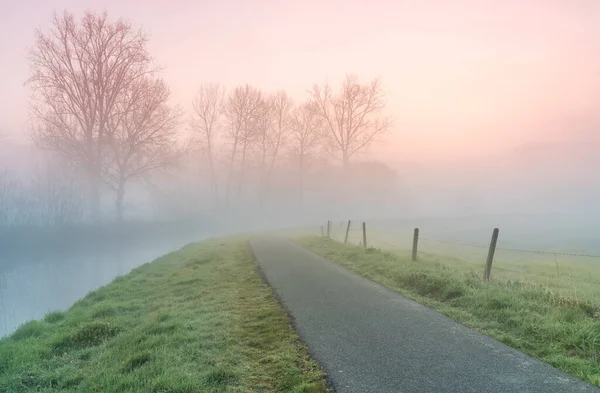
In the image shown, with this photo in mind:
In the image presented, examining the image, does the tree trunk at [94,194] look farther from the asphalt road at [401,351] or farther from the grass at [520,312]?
the grass at [520,312]

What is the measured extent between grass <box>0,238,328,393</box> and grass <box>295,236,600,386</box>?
138 inches

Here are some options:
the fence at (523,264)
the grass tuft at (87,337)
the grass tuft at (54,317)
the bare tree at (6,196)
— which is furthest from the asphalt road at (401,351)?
the bare tree at (6,196)

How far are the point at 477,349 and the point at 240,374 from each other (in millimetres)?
3685

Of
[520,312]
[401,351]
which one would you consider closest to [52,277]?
[401,351]

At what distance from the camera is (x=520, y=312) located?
753cm

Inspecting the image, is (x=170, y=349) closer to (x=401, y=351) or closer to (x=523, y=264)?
(x=401, y=351)

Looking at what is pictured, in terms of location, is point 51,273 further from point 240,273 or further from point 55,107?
point 55,107

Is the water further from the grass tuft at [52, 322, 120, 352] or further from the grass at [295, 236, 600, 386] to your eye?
the grass at [295, 236, 600, 386]

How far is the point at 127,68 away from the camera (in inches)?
Result: 1292

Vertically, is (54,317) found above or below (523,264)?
above

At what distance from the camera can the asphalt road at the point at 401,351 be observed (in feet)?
15.5

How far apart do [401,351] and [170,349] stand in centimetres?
388

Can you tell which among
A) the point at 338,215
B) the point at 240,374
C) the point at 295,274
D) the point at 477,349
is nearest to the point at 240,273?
the point at 295,274

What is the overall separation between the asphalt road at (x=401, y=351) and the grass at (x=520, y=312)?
39 cm
